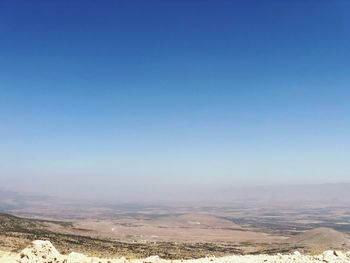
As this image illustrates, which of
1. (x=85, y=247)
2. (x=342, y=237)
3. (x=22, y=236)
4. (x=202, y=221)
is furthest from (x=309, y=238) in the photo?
(x=202, y=221)

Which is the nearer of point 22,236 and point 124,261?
point 124,261

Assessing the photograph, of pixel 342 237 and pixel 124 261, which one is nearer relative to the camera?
pixel 124 261

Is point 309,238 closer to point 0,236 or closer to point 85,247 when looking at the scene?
point 85,247

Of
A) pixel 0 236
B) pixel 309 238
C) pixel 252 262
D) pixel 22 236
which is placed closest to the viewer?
pixel 252 262

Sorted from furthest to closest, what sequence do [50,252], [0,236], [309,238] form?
[309,238] → [0,236] → [50,252]

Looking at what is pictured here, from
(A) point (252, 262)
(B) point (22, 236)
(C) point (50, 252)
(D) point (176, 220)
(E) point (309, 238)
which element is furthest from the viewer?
(D) point (176, 220)

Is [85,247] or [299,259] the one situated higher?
[299,259]

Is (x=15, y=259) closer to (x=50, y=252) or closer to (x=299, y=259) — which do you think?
(x=50, y=252)

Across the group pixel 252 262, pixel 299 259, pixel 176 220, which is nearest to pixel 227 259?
pixel 252 262

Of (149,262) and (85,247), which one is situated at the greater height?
(149,262)
